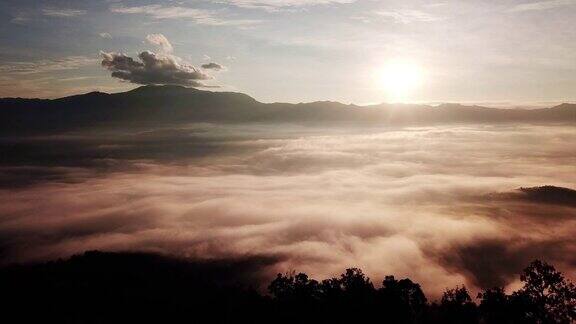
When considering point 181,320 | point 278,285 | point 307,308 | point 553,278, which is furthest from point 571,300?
point 181,320

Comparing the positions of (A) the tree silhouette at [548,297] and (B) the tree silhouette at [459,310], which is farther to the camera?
(B) the tree silhouette at [459,310]

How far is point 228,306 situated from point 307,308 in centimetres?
3026

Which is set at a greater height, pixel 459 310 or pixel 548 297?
pixel 548 297

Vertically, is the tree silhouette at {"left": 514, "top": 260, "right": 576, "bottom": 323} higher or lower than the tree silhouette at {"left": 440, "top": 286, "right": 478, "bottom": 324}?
higher

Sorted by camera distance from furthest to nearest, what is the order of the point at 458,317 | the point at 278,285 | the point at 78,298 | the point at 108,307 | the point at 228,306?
the point at 78,298, the point at 108,307, the point at 228,306, the point at 278,285, the point at 458,317

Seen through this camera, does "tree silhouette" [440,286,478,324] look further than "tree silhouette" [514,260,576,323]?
Yes

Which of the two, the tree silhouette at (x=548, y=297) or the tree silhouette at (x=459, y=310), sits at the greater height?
the tree silhouette at (x=548, y=297)

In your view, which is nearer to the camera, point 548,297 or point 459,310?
point 548,297

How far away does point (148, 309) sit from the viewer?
14100cm

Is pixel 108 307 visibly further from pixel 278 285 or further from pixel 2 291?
pixel 278 285

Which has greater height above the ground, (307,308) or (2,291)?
(307,308)

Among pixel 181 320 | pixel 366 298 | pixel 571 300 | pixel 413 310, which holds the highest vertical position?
pixel 571 300

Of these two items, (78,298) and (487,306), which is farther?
(78,298)

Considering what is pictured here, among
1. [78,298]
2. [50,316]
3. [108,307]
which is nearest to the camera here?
[50,316]
